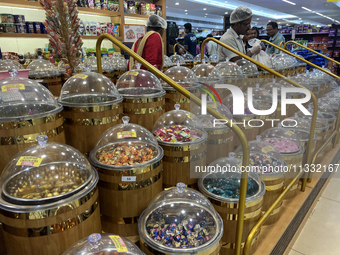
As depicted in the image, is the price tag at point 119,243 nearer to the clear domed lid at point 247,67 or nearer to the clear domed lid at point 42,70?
the clear domed lid at point 42,70

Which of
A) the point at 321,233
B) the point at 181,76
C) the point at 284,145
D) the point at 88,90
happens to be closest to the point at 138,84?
the point at 88,90

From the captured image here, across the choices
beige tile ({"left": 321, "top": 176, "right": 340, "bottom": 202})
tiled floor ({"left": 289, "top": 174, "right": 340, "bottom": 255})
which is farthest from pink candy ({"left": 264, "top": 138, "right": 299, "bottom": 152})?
beige tile ({"left": 321, "top": 176, "right": 340, "bottom": 202})

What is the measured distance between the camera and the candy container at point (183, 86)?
2.61 metres

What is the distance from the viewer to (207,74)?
10.8 feet

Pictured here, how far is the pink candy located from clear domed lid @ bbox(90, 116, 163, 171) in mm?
1373

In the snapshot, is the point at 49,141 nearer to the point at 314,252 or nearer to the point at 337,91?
Answer: the point at 314,252

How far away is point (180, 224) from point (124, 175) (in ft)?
1.38

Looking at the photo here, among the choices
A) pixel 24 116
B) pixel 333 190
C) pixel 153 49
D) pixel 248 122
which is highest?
pixel 153 49

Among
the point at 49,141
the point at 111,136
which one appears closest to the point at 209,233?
the point at 111,136

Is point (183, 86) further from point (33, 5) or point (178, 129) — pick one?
point (33, 5)

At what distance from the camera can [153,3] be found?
6.66 meters

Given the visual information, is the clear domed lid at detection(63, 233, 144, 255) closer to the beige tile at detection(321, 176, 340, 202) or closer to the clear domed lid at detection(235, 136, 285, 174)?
the clear domed lid at detection(235, 136, 285, 174)

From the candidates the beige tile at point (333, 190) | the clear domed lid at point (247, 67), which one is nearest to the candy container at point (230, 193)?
the beige tile at point (333, 190)

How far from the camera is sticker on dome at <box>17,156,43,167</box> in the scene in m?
1.21
